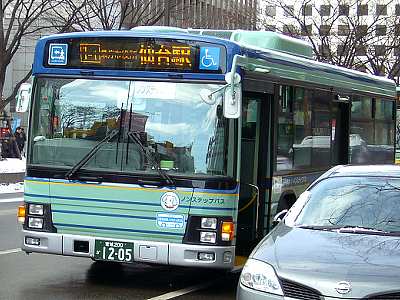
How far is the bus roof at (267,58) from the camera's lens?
827 cm

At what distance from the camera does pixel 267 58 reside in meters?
8.98

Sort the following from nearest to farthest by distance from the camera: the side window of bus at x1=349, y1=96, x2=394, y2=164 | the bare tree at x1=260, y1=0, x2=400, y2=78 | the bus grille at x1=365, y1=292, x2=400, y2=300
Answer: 1. the bus grille at x1=365, y1=292, x2=400, y2=300
2. the side window of bus at x1=349, y1=96, x2=394, y2=164
3. the bare tree at x1=260, y1=0, x2=400, y2=78

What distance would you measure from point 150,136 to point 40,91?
1509 millimetres

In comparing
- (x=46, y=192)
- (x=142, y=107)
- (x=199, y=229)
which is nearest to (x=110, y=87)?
(x=142, y=107)

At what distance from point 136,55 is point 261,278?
3.78m

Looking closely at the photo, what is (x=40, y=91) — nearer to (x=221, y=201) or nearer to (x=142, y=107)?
(x=142, y=107)

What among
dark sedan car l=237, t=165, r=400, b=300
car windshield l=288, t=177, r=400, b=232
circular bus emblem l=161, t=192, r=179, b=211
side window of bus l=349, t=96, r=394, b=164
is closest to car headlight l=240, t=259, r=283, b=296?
dark sedan car l=237, t=165, r=400, b=300

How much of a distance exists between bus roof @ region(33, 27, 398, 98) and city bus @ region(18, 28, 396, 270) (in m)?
0.03

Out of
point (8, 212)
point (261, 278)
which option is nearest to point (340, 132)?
point (261, 278)

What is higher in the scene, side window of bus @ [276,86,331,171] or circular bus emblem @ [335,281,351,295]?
side window of bus @ [276,86,331,171]

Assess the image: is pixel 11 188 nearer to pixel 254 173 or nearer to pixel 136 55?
pixel 254 173

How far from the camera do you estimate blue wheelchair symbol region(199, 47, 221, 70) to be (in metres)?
8.09

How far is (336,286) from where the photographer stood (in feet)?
16.6

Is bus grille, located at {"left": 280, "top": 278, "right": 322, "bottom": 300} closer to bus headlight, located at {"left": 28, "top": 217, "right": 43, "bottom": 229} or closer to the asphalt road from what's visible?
the asphalt road
